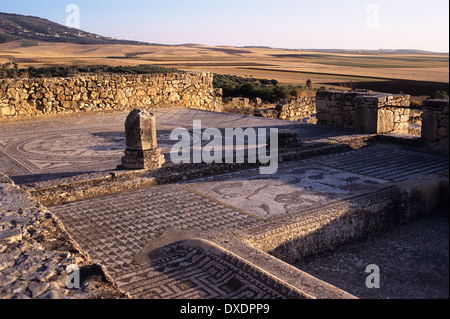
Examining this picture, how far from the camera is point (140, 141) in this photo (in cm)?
616

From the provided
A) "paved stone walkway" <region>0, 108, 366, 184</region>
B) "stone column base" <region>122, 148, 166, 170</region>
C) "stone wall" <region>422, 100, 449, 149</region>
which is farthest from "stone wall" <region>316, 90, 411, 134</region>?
"stone column base" <region>122, 148, 166, 170</region>

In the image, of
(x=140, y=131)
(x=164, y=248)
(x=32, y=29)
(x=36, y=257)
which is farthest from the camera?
(x=32, y=29)

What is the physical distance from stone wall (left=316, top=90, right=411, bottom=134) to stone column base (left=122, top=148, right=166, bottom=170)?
474 centimetres

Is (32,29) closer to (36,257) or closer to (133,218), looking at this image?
(133,218)

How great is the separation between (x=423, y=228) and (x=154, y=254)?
3.00 meters

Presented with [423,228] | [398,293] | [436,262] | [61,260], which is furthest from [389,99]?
[61,260]

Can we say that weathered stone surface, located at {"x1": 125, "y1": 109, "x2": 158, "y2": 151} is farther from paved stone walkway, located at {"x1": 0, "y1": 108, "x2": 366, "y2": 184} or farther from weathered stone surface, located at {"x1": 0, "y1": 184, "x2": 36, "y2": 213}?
weathered stone surface, located at {"x1": 0, "y1": 184, "x2": 36, "y2": 213}

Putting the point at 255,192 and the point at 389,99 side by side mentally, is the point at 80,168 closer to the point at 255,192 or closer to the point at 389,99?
the point at 255,192

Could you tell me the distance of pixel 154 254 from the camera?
12.4 feet

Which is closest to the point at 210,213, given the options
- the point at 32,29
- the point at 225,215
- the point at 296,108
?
the point at 225,215

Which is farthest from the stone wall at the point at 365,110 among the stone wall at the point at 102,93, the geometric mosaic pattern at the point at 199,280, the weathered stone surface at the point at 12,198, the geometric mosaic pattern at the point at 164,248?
A: the weathered stone surface at the point at 12,198

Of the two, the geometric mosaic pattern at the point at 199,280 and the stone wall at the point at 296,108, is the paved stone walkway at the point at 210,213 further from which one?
the stone wall at the point at 296,108

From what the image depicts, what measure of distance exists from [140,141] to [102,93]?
6509 mm

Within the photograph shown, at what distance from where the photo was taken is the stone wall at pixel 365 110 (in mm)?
8930
